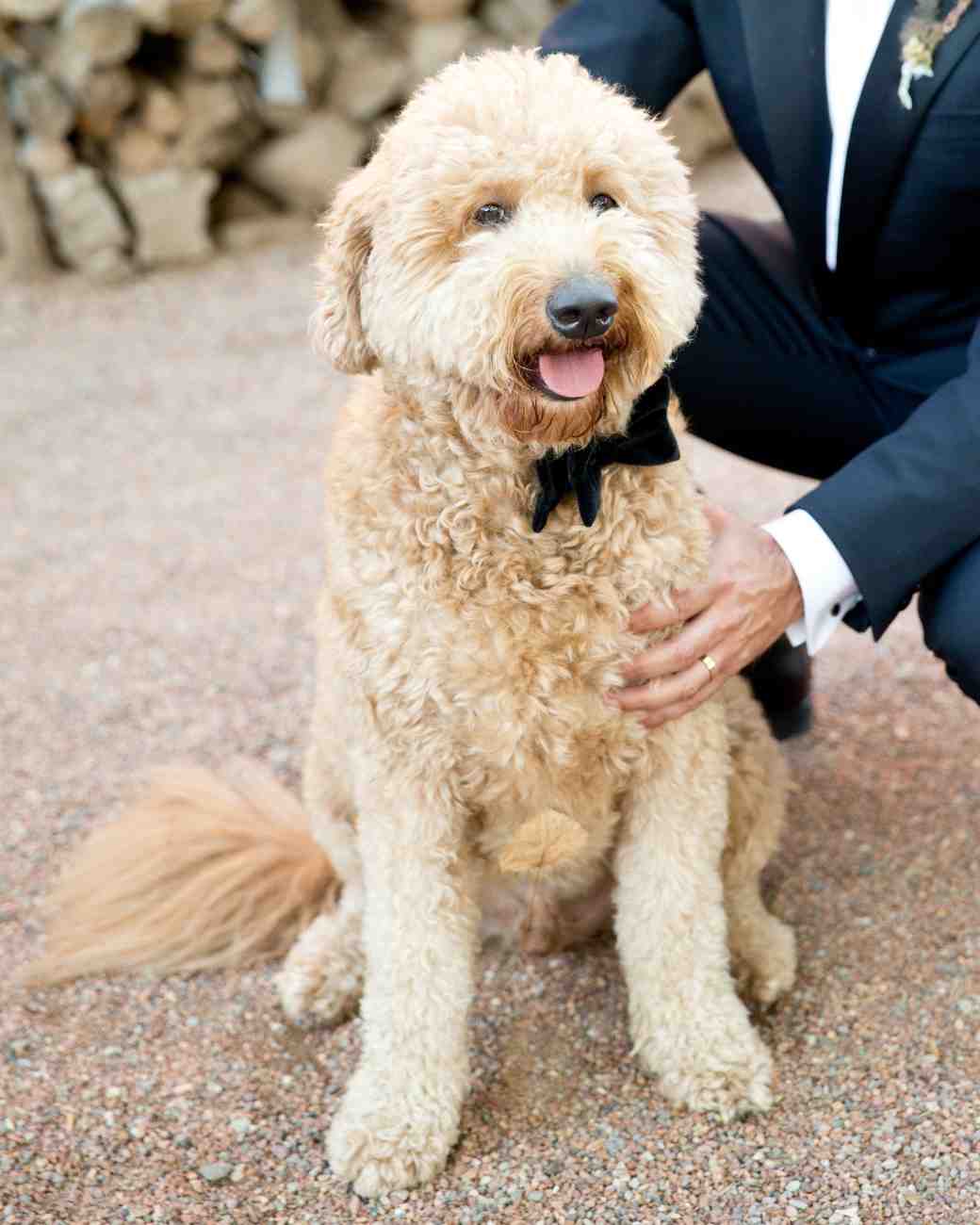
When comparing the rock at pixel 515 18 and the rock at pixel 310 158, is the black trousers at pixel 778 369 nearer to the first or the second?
the rock at pixel 310 158

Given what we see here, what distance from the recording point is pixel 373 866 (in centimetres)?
209

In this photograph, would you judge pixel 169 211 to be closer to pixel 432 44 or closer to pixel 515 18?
pixel 432 44

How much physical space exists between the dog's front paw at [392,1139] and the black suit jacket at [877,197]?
1078 millimetres

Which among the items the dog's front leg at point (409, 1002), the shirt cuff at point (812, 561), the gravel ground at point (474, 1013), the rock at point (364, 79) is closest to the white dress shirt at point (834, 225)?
the shirt cuff at point (812, 561)

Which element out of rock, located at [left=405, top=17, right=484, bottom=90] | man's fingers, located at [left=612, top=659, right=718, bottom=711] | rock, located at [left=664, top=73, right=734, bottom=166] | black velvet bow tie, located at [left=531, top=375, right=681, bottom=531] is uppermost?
black velvet bow tie, located at [left=531, top=375, right=681, bottom=531]

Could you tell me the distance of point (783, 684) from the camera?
3023 millimetres

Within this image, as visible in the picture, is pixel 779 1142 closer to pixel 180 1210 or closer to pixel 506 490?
pixel 180 1210

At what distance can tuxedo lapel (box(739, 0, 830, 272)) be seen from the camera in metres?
2.46

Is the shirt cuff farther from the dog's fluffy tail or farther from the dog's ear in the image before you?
the dog's fluffy tail

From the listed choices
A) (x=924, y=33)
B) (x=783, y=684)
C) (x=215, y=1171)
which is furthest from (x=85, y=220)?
(x=215, y=1171)

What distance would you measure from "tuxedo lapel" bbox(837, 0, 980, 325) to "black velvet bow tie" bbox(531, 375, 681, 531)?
0.77 m

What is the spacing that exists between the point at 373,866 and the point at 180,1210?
22.5 inches

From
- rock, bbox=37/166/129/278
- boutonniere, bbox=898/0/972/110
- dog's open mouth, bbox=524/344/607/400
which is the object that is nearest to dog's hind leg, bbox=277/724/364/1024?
dog's open mouth, bbox=524/344/607/400

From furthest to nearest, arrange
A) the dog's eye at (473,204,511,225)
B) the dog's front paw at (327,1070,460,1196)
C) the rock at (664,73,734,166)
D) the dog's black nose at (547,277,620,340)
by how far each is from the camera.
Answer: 1. the rock at (664,73,734,166)
2. the dog's front paw at (327,1070,460,1196)
3. the dog's eye at (473,204,511,225)
4. the dog's black nose at (547,277,620,340)
